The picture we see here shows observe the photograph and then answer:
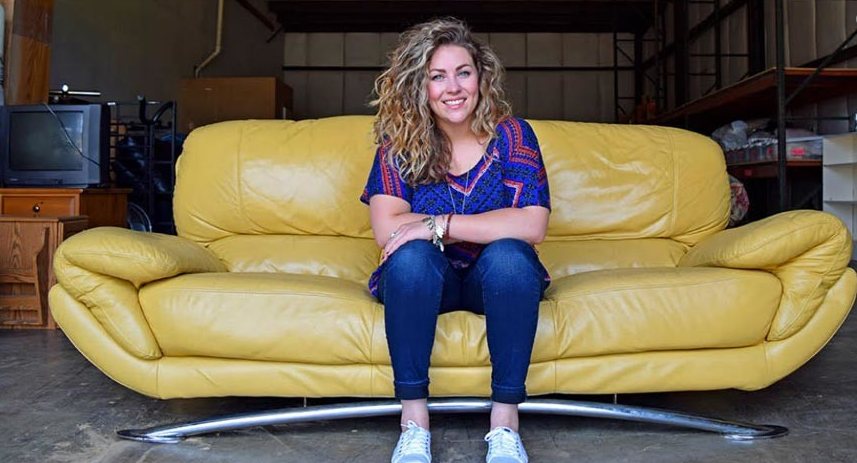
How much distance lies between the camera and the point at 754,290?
1.73 meters

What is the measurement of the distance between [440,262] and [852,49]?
5693 mm

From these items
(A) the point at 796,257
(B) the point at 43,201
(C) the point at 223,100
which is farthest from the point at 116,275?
(C) the point at 223,100

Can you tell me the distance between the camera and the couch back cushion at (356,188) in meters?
2.30

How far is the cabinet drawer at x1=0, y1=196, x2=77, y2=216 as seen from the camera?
359cm

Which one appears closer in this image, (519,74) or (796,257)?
(796,257)

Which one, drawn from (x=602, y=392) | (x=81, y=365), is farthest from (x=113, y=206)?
(x=602, y=392)

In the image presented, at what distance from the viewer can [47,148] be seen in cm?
374

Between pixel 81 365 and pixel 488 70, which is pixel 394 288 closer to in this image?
pixel 488 70

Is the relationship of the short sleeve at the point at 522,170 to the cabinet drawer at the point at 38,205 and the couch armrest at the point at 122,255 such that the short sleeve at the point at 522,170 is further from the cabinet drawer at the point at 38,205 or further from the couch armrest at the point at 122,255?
the cabinet drawer at the point at 38,205

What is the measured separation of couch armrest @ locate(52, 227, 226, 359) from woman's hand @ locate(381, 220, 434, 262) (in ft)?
1.91

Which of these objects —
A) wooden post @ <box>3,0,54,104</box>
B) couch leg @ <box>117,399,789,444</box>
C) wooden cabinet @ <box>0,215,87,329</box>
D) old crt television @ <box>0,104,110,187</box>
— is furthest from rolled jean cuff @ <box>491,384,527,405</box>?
wooden post @ <box>3,0,54,104</box>

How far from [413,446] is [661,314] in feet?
2.29

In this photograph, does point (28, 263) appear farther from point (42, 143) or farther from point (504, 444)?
point (504, 444)

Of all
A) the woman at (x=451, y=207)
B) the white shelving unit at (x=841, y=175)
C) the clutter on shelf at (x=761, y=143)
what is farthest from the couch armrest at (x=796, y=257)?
the clutter on shelf at (x=761, y=143)
